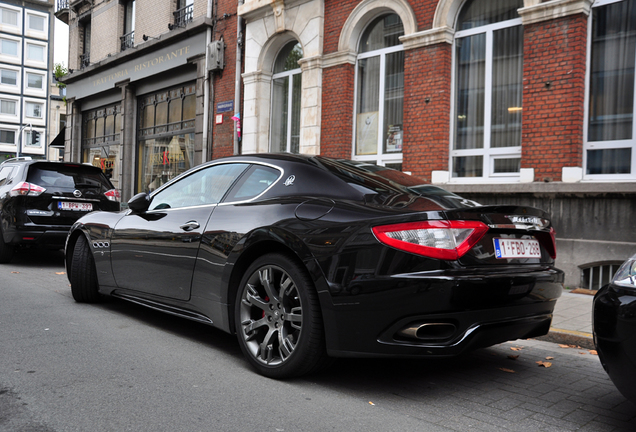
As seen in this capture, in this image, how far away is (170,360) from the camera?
3.98 meters

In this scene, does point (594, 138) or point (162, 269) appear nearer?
point (162, 269)

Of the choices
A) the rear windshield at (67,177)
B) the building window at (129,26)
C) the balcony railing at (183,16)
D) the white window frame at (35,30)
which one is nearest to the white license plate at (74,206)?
the rear windshield at (67,177)

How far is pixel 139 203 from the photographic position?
16.4 ft

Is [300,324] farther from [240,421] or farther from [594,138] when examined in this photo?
[594,138]

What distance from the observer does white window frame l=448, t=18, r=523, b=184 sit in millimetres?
9305

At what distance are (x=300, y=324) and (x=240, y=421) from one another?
74cm

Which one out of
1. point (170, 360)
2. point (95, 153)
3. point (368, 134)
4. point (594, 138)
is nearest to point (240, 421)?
point (170, 360)

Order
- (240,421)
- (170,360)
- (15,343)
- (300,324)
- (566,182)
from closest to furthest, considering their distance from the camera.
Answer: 1. (240,421)
2. (300,324)
3. (170,360)
4. (15,343)
5. (566,182)

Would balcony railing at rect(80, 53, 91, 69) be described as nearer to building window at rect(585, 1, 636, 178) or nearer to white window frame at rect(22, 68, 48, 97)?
building window at rect(585, 1, 636, 178)

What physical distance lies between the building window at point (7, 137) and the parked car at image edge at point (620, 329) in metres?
71.4

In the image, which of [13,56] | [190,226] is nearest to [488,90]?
[190,226]

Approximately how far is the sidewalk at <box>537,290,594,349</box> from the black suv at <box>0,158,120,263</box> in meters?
7.14

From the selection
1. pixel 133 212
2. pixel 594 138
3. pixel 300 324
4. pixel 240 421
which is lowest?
pixel 240 421

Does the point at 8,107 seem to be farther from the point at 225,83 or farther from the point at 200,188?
the point at 200,188
